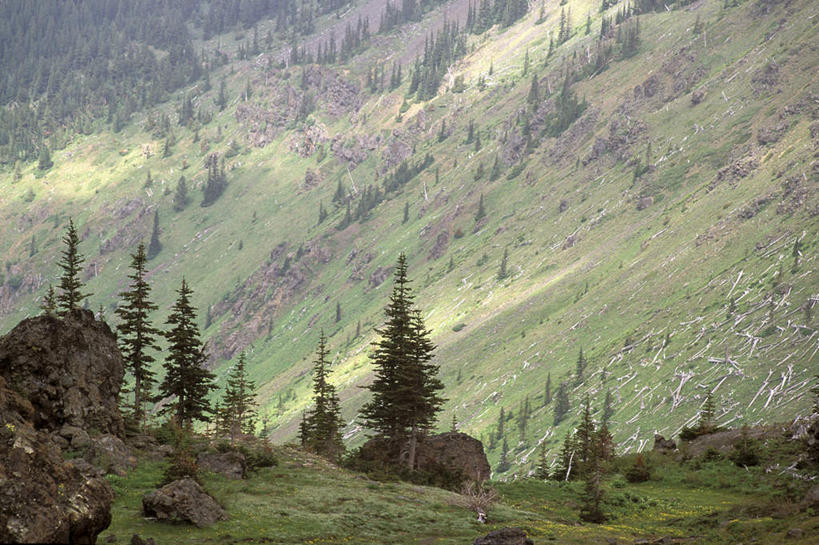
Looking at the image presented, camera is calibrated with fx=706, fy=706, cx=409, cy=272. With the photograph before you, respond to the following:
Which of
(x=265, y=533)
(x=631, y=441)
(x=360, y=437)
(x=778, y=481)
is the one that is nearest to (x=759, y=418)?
(x=631, y=441)

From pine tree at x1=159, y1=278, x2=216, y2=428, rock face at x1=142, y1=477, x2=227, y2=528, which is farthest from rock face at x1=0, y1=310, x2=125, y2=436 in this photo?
rock face at x1=142, y1=477, x2=227, y2=528

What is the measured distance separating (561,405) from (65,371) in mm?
136685

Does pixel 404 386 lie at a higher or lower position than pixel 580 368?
lower

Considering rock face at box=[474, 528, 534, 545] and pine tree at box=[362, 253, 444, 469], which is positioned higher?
pine tree at box=[362, 253, 444, 469]

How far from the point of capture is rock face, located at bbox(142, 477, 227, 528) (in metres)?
38.6

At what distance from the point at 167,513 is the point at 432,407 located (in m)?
32.6

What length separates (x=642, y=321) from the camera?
185 metres

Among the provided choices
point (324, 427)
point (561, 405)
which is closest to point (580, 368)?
point (561, 405)

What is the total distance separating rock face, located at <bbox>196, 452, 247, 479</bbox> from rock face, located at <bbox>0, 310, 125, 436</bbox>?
262 inches

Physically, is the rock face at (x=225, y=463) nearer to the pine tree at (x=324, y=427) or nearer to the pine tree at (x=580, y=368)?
the pine tree at (x=324, y=427)

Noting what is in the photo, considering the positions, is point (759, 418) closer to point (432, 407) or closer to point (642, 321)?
point (642, 321)

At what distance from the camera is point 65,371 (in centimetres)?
4797

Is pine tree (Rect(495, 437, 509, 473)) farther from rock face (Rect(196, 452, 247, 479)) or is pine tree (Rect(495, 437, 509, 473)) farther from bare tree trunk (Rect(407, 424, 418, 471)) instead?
rock face (Rect(196, 452, 247, 479))

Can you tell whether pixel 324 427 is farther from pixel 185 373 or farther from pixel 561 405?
pixel 561 405
